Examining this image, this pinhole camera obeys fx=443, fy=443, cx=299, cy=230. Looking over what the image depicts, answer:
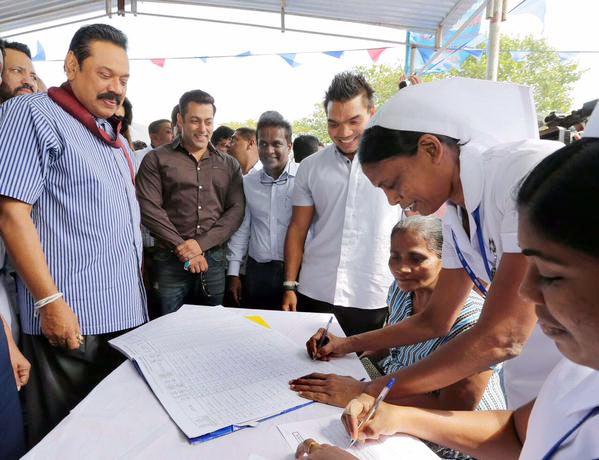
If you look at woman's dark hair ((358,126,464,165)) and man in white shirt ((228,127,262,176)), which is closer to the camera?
woman's dark hair ((358,126,464,165))

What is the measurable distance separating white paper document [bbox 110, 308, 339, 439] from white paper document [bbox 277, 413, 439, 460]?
8 centimetres

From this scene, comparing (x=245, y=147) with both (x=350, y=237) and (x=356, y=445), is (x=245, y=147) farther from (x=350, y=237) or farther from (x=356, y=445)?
(x=356, y=445)

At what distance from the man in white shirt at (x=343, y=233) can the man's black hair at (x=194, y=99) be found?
73 centimetres

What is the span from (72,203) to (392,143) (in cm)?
111

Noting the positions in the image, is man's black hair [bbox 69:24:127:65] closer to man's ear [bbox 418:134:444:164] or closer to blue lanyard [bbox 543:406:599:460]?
man's ear [bbox 418:134:444:164]

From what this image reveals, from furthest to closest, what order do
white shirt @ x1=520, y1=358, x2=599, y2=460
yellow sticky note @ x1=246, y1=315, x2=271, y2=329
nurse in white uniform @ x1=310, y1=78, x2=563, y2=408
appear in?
yellow sticky note @ x1=246, y1=315, x2=271, y2=329
nurse in white uniform @ x1=310, y1=78, x2=563, y2=408
white shirt @ x1=520, y1=358, x2=599, y2=460

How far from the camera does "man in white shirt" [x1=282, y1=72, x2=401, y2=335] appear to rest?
2.24 metres

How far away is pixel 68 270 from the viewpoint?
1555 millimetres

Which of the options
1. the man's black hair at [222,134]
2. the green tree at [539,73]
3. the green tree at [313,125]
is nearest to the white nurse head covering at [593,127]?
the man's black hair at [222,134]

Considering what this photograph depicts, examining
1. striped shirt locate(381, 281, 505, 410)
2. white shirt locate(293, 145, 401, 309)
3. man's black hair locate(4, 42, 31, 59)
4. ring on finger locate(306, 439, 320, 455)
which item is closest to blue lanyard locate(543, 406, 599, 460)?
ring on finger locate(306, 439, 320, 455)

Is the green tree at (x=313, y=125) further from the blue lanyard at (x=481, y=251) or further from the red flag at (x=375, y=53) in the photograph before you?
the blue lanyard at (x=481, y=251)

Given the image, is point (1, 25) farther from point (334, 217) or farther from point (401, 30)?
point (334, 217)

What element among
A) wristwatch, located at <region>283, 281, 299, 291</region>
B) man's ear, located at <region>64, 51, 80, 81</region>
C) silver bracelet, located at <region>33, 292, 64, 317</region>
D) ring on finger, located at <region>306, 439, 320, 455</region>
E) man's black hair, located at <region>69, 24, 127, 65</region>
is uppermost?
man's black hair, located at <region>69, 24, 127, 65</region>

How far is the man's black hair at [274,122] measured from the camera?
278 centimetres
